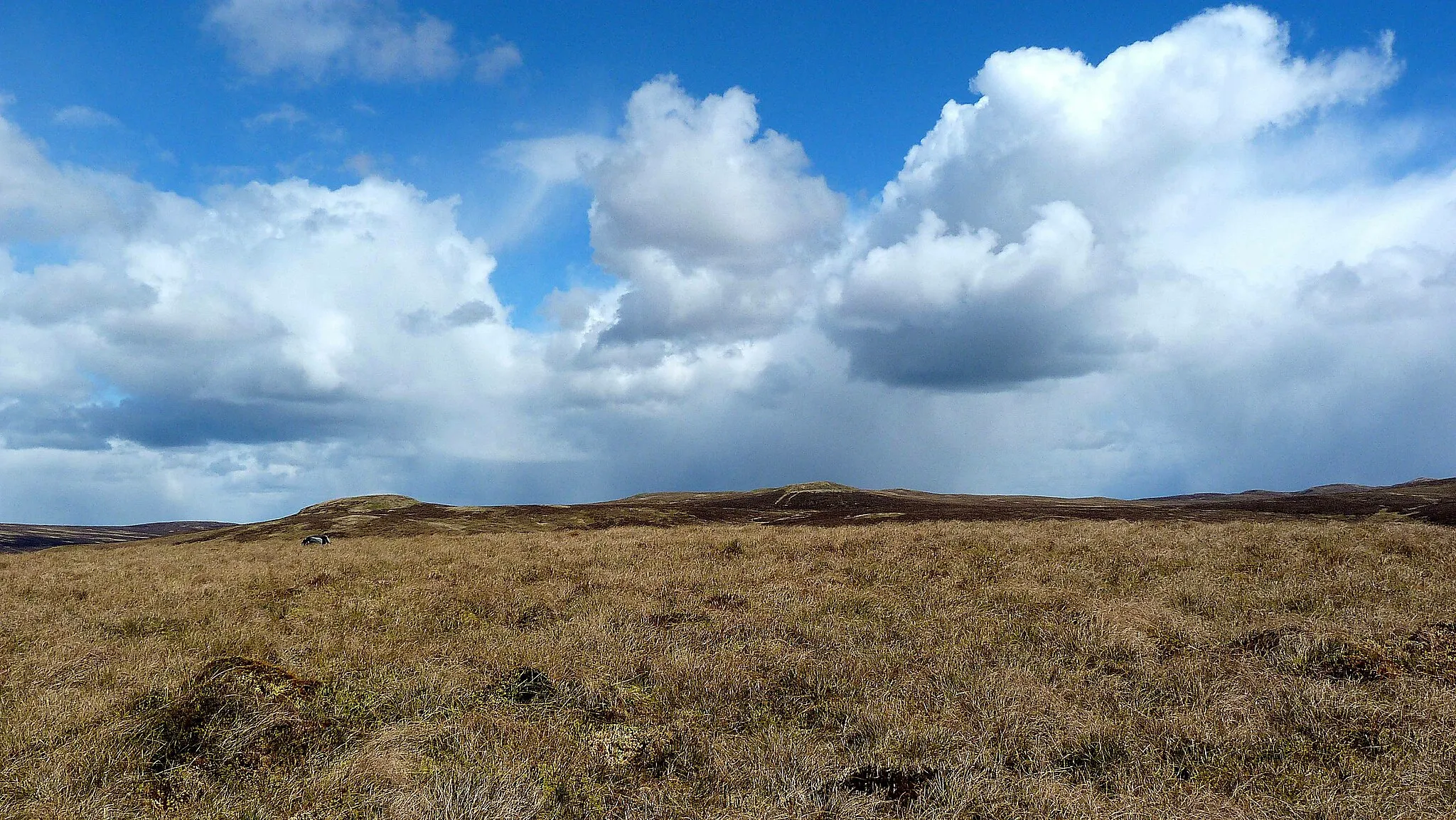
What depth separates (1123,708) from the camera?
7.20m

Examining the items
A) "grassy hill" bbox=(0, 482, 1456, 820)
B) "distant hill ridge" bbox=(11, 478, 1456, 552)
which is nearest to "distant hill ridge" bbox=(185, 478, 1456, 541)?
"distant hill ridge" bbox=(11, 478, 1456, 552)

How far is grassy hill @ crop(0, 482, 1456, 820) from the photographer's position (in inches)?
221

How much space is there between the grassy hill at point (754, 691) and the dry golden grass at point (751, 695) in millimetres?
39

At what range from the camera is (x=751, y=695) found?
7832mm

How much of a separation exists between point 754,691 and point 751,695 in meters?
0.11

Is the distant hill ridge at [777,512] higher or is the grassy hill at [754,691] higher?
the grassy hill at [754,691]

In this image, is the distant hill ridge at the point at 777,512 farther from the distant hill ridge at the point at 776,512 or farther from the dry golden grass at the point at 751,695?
the dry golden grass at the point at 751,695

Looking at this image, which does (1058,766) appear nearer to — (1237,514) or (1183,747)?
(1183,747)

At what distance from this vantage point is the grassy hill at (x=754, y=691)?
5625 mm

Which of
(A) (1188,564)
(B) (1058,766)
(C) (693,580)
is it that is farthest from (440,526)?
(B) (1058,766)

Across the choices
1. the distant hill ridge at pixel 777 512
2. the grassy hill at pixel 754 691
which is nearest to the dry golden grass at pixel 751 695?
the grassy hill at pixel 754 691

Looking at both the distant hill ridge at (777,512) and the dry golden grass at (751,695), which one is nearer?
the dry golden grass at (751,695)

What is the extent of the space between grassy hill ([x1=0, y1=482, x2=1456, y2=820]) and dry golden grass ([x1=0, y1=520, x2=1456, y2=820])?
0.04 meters

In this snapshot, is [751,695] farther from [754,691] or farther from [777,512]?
[777,512]
